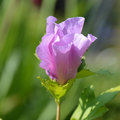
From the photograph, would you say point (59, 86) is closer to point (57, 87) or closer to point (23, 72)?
point (57, 87)

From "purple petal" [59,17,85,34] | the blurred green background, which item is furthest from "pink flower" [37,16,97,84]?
the blurred green background

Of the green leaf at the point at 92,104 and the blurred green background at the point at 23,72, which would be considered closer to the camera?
the green leaf at the point at 92,104

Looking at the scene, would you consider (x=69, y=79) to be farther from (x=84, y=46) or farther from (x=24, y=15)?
(x=24, y=15)

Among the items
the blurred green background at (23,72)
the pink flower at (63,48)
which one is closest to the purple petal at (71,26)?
the pink flower at (63,48)

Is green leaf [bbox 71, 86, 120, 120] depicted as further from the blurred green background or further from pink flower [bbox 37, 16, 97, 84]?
the blurred green background

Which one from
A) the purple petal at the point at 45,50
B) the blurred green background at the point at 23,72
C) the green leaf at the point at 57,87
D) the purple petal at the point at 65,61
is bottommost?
the blurred green background at the point at 23,72

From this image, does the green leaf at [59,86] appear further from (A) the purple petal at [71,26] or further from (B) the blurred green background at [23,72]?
(B) the blurred green background at [23,72]

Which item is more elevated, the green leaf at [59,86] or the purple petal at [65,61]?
the purple petal at [65,61]
